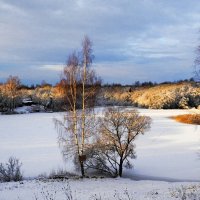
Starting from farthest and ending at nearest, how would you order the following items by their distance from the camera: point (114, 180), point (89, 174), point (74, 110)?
point (89, 174)
point (74, 110)
point (114, 180)

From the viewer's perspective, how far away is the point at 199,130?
4622 centimetres

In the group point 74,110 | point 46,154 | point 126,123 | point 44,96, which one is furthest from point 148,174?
point 44,96

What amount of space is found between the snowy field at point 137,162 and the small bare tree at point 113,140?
5.13ft

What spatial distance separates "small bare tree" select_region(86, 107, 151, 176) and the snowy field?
157cm

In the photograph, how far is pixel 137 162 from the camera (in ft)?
97.0

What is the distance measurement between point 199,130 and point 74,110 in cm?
2477

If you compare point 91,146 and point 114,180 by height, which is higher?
point 91,146

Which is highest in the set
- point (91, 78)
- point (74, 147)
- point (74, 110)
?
point (91, 78)

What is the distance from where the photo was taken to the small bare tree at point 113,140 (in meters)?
26.9

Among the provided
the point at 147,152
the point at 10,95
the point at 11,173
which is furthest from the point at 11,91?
the point at 11,173

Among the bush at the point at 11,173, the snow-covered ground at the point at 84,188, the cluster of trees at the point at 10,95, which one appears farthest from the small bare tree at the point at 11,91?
the snow-covered ground at the point at 84,188

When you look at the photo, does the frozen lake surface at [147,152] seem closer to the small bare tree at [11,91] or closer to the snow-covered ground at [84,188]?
the snow-covered ground at [84,188]

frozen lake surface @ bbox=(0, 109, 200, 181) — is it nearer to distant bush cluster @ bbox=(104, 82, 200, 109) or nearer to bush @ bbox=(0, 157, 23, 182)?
bush @ bbox=(0, 157, 23, 182)

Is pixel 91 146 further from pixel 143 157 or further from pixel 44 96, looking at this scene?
pixel 44 96
